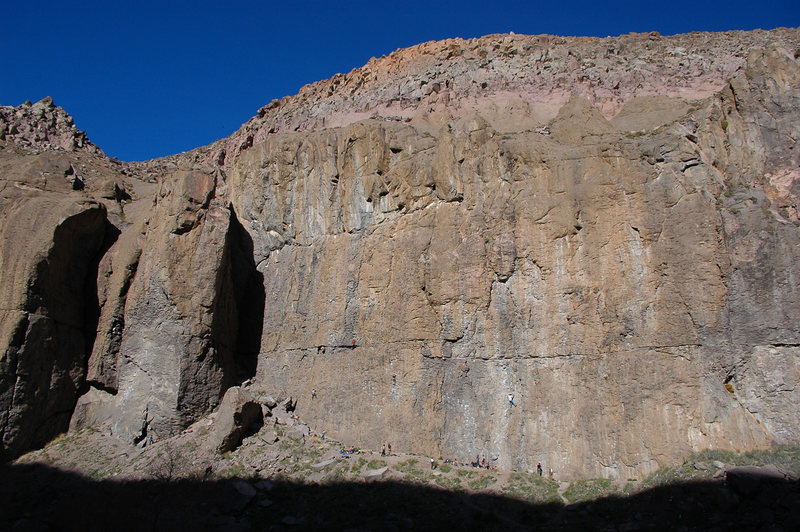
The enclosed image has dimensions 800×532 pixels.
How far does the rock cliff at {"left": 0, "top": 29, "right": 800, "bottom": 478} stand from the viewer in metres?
20.1

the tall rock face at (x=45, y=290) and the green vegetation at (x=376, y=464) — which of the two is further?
the tall rock face at (x=45, y=290)

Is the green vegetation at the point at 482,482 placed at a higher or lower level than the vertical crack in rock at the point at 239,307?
lower

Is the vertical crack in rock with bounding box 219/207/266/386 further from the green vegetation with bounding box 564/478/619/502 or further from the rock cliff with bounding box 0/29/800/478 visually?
the green vegetation with bounding box 564/478/619/502

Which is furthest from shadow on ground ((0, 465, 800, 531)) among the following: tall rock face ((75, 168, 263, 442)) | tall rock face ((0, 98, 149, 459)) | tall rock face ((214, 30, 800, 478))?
tall rock face ((75, 168, 263, 442))

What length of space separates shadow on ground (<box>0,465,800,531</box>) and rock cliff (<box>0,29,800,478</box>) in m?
2.19

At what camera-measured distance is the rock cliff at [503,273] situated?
20.1 metres

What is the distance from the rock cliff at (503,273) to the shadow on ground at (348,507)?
7.20 ft

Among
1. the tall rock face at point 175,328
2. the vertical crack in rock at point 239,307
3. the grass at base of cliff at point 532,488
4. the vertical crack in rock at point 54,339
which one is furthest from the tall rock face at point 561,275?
the vertical crack in rock at point 54,339

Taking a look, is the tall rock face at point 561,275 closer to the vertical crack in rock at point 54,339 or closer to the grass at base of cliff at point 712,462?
the grass at base of cliff at point 712,462

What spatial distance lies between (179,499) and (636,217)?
1958 centimetres

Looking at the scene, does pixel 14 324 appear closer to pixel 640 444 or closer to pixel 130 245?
pixel 130 245

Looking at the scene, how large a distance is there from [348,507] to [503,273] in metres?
10.5

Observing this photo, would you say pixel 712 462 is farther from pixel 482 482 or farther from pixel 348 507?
pixel 348 507

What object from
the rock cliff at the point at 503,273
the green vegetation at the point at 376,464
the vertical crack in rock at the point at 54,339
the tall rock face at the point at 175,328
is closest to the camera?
the rock cliff at the point at 503,273
